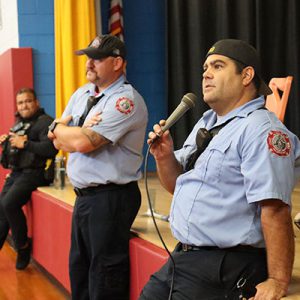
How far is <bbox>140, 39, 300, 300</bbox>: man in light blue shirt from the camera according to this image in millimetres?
1501

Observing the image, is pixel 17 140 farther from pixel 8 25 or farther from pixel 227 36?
pixel 227 36

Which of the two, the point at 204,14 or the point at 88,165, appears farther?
the point at 204,14

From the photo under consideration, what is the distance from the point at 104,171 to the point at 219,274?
1055mm

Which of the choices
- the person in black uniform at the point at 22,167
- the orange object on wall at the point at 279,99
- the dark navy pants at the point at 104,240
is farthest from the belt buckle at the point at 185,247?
the person in black uniform at the point at 22,167

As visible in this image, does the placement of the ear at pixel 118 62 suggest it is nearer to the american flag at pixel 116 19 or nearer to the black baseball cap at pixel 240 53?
the black baseball cap at pixel 240 53

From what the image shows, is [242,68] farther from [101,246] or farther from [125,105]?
[101,246]

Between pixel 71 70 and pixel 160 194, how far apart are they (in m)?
1.45

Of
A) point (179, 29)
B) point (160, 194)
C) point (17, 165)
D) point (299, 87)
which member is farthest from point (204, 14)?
point (17, 165)

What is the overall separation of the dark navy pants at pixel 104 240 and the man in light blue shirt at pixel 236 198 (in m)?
0.78

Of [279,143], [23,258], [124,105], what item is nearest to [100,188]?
[124,105]

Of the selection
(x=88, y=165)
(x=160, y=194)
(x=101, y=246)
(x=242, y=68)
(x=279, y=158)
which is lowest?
(x=160, y=194)

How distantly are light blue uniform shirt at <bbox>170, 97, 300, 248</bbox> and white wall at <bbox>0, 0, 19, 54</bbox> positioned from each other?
397cm

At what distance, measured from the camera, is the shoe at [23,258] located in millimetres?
4336

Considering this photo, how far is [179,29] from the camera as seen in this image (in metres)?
5.88
